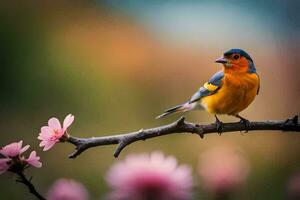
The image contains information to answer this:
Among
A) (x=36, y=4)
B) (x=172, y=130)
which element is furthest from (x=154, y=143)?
(x=172, y=130)

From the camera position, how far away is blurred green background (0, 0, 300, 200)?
3.36 feet

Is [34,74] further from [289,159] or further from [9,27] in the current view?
[289,159]

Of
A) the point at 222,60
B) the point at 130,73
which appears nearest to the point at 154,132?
the point at 222,60

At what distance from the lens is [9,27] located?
147 centimetres

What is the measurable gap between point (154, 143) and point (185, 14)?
1.08 feet

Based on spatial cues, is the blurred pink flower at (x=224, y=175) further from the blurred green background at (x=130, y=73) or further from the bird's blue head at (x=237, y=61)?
the blurred green background at (x=130, y=73)

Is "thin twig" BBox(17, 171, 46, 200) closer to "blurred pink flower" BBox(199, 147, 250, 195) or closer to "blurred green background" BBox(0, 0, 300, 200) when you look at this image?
"blurred pink flower" BBox(199, 147, 250, 195)

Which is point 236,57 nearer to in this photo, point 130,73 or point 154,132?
point 154,132

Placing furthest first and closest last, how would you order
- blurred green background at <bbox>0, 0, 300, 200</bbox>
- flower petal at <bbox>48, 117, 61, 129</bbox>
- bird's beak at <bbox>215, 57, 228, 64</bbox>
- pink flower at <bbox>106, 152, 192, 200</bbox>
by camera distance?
blurred green background at <bbox>0, 0, 300, 200</bbox> → bird's beak at <bbox>215, 57, 228, 64</bbox> → flower petal at <bbox>48, 117, 61, 129</bbox> → pink flower at <bbox>106, 152, 192, 200</bbox>

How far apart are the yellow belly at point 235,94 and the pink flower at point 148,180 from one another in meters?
0.37

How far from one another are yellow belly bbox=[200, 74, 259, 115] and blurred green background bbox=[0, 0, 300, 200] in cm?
32

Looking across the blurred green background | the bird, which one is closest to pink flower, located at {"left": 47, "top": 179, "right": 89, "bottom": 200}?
the bird

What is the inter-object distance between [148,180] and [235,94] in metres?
0.38

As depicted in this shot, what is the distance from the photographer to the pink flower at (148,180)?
263 millimetres
